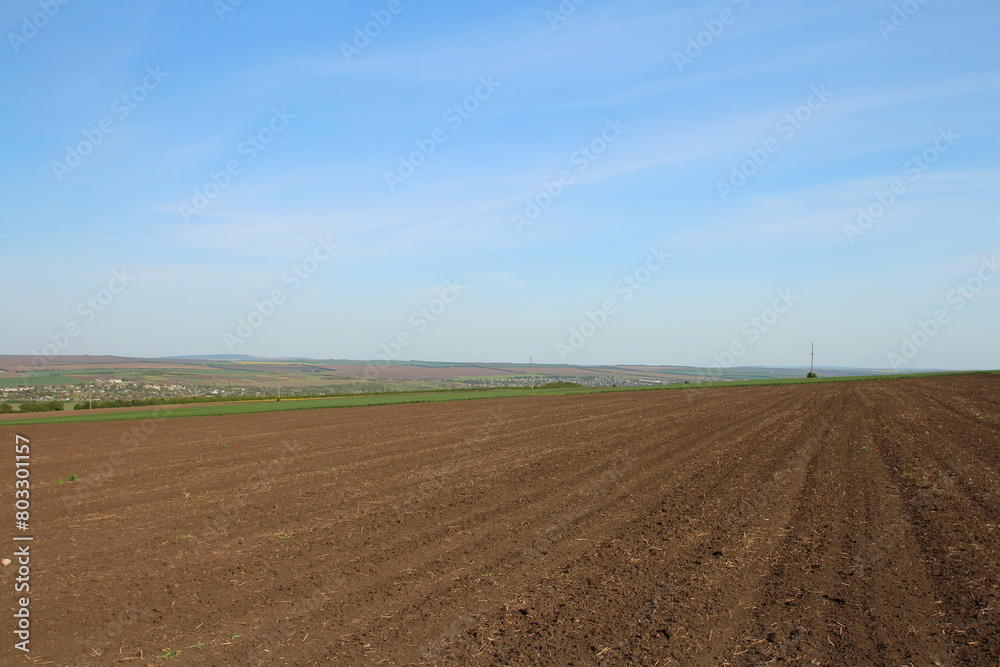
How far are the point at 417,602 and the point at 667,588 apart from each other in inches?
109

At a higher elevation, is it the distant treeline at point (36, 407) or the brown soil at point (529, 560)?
the brown soil at point (529, 560)

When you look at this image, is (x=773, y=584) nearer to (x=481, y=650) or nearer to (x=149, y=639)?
(x=481, y=650)

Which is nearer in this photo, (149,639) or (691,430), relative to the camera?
A: (149,639)

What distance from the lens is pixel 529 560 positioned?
870 centimetres

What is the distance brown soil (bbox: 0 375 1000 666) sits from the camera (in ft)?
20.2

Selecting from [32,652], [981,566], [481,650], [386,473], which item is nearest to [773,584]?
[981,566]

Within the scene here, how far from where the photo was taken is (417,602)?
723cm

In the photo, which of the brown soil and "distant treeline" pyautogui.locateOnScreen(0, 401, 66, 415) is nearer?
the brown soil

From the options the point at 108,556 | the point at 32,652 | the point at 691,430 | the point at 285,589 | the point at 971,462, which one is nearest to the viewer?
the point at 32,652

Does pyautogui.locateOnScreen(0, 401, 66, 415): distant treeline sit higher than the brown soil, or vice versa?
the brown soil

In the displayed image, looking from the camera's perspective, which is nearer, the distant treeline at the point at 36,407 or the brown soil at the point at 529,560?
the brown soil at the point at 529,560

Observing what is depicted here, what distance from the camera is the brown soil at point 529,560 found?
20.2ft

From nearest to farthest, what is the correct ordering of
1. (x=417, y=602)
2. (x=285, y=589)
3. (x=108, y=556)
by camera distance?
(x=417, y=602) → (x=285, y=589) → (x=108, y=556)

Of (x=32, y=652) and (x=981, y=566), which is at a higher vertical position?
(x=981, y=566)
